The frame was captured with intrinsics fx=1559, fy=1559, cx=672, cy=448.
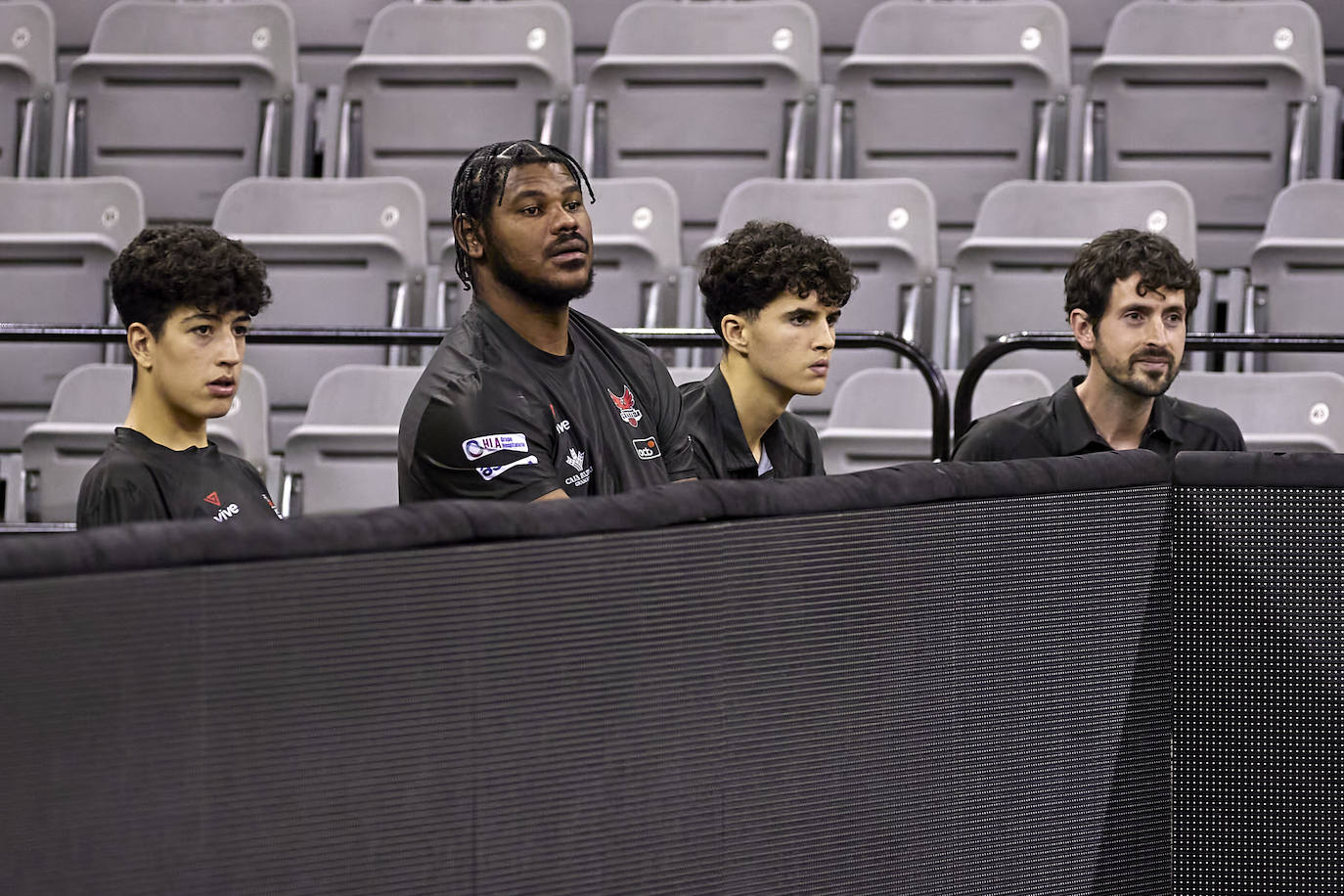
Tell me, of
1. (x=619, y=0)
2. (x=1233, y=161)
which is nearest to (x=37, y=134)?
(x=619, y=0)

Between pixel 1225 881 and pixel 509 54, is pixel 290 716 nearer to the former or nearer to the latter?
pixel 1225 881

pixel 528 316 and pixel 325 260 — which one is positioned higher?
pixel 325 260

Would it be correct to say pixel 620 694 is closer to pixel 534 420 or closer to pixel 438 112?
pixel 534 420

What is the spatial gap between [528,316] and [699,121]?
308 cm

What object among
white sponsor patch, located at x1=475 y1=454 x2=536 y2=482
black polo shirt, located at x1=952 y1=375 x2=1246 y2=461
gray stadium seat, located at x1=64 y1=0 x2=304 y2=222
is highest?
gray stadium seat, located at x1=64 y1=0 x2=304 y2=222

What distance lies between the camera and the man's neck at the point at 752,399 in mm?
2715

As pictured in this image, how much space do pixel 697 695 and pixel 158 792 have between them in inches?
19.7

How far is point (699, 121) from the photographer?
16.9 feet

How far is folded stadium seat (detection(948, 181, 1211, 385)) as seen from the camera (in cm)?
441

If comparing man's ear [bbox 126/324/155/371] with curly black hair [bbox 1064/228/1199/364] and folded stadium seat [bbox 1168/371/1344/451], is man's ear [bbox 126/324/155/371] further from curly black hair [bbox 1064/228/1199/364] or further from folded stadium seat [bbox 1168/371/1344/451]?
folded stadium seat [bbox 1168/371/1344/451]

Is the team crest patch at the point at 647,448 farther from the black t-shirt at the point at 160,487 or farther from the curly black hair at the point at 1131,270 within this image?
the curly black hair at the point at 1131,270

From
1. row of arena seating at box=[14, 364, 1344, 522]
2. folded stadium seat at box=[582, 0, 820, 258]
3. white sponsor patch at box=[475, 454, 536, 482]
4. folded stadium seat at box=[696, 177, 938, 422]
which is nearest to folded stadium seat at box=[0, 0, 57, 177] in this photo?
row of arena seating at box=[14, 364, 1344, 522]

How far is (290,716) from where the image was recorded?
1.22 metres

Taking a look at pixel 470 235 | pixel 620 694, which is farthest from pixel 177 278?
pixel 620 694
